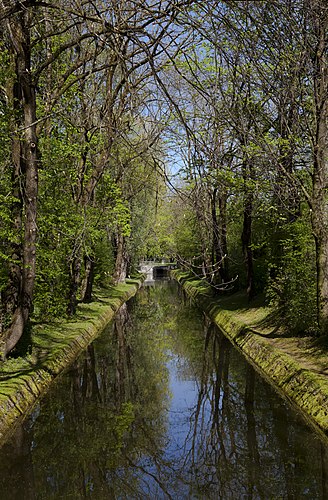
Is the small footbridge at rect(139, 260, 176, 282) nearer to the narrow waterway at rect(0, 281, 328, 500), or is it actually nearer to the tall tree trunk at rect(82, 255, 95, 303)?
the tall tree trunk at rect(82, 255, 95, 303)

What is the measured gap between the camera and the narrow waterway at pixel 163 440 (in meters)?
6.78

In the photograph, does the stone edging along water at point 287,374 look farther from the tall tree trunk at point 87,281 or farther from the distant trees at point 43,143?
the tall tree trunk at point 87,281

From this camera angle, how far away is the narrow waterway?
6777 mm

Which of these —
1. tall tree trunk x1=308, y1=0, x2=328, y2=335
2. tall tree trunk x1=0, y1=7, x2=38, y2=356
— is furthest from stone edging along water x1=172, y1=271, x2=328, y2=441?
tall tree trunk x1=0, y1=7, x2=38, y2=356

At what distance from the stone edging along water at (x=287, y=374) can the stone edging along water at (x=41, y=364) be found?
5.48 metres

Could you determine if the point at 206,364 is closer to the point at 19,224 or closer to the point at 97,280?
the point at 19,224

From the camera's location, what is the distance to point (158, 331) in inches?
846

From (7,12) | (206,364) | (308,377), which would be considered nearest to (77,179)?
(206,364)

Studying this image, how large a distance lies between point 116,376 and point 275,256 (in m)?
7.90

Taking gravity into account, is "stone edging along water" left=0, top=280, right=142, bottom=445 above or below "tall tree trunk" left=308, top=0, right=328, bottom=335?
below

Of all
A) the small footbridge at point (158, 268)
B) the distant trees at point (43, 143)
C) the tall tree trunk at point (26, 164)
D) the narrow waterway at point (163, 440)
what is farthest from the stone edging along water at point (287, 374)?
the small footbridge at point (158, 268)

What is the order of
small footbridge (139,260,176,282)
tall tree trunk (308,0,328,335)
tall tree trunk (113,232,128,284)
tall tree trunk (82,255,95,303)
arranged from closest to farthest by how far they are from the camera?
tall tree trunk (308,0,328,335)
tall tree trunk (82,255,95,303)
tall tree trunk (113,232,128,284)
small footbridge (139,260,176,282)

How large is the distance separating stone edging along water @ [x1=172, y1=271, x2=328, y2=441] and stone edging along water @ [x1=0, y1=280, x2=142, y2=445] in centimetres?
548

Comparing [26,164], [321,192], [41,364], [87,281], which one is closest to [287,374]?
[321,192]
